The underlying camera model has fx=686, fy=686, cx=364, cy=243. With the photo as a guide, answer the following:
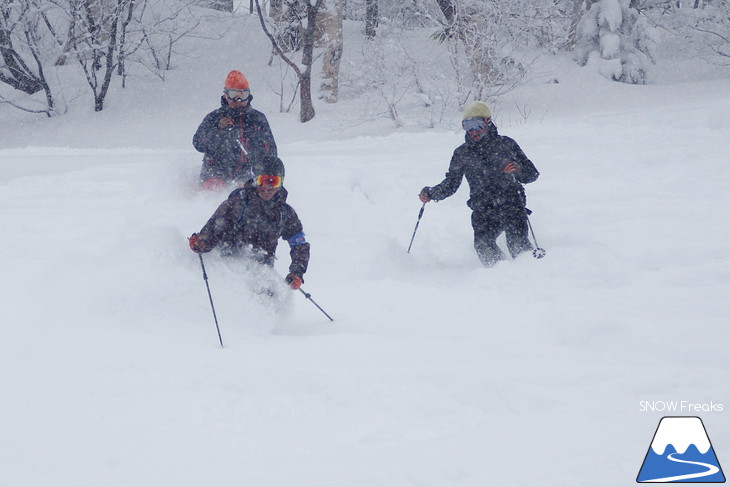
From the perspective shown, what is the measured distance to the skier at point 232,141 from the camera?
7957mm

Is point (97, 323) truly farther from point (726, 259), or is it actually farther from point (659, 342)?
point (726, 259)

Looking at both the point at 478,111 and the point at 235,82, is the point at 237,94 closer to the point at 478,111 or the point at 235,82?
the point at 235,82

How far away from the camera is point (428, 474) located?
2.97 m

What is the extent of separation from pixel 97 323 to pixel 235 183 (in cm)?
357

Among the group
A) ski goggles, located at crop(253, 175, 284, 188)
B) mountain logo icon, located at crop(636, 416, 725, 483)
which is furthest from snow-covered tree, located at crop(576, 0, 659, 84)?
mountain logo icon, located at crop(636, 416, 725, 483)

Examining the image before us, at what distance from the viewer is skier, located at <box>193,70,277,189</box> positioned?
7.96 m

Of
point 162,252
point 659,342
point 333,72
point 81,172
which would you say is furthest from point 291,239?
point 333,72

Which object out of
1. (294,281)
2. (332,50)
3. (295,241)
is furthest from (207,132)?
(332,50)

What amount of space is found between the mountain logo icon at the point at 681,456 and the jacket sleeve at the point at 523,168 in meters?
3.56

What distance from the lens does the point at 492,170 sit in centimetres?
674

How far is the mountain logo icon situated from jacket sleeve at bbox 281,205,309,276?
2.87 m

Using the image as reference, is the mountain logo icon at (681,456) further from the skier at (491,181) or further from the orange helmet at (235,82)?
the orange helmet at (235,82)

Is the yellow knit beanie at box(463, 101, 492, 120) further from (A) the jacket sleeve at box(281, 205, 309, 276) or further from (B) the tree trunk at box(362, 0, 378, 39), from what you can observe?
(B) the tree trunk at box(362, 0, 378, 39)

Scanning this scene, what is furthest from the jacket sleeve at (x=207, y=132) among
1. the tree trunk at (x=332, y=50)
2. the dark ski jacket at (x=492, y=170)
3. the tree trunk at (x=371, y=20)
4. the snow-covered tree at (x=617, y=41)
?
the tree trunk at (x=371, y=20)
